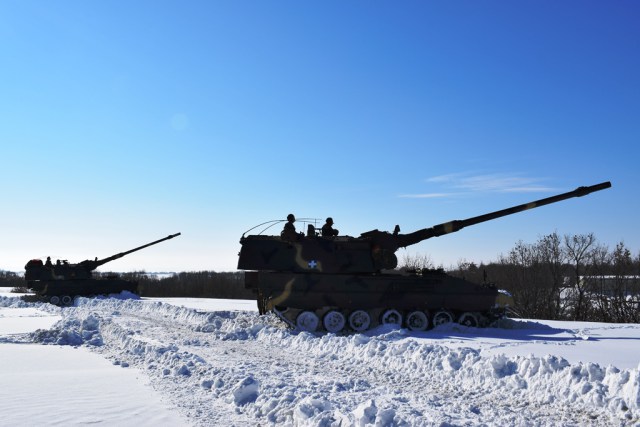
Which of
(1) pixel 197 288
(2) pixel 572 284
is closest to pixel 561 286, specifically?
(2) pixel 572 284

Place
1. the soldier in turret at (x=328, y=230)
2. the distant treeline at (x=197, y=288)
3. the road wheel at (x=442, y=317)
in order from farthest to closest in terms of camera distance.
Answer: the distant treeline at (x=197, y=288)
the soldier in turret at (x=328, y=230)
the road wheel at (x=442, y=317)

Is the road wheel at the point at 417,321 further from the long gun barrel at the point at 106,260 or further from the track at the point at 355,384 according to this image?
the long gun barrel at the point at 106,260

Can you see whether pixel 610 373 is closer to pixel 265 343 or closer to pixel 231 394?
pixel 231 394

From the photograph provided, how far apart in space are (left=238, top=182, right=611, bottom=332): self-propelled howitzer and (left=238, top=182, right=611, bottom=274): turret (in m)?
0.03

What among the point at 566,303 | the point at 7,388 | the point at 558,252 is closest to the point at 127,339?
the point at 7,388

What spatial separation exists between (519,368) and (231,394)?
4455 millimetres

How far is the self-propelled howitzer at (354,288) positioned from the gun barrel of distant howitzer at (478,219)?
3 cm

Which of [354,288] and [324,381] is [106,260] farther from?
[324,381]

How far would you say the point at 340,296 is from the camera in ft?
54.9

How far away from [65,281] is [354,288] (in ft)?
80.9

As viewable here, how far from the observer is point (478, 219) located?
1767 centimetres

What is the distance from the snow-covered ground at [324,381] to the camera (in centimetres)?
663

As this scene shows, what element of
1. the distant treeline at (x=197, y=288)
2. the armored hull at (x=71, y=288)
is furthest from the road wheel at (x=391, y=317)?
the distant treeline at (x=197, y=288)

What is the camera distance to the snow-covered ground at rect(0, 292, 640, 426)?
663 cm
